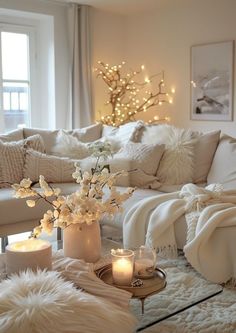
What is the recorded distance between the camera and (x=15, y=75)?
5656 millimetres

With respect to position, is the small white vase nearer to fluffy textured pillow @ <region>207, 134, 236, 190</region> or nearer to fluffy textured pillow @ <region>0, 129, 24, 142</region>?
fluffy textured pillow @ <region>207, 134, 236, 190</region>

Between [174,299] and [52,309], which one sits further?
[174,299]

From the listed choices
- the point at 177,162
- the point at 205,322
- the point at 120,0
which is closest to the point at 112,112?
the point at 120,0

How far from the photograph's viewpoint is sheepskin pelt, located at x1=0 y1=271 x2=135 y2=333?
148cm

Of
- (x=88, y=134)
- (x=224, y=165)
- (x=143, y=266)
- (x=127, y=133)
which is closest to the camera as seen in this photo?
(x=143, y=266)

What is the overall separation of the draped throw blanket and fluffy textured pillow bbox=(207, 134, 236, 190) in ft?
1.47

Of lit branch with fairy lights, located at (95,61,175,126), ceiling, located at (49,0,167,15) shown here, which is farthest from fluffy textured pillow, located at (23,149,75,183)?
ceiling, located at (49,0,167,15)

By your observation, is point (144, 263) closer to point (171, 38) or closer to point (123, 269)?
point (123, 269)

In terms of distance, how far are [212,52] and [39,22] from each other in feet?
7.27

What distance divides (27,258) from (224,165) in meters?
2.24

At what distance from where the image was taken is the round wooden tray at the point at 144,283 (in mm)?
1859

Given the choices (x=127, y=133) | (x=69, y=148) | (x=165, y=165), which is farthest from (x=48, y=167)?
(x=165, y=165)

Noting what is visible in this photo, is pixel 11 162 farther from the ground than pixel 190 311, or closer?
farther from the ground

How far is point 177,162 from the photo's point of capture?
3.79 m
